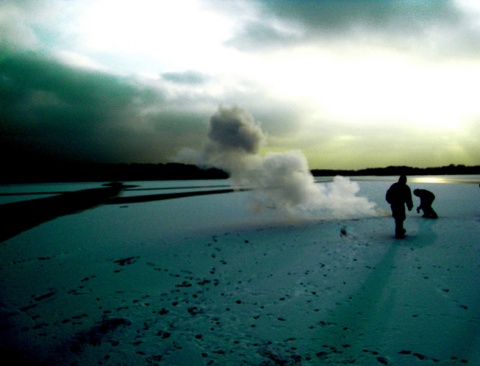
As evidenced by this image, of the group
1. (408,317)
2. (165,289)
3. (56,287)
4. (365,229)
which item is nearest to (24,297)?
(56,287)

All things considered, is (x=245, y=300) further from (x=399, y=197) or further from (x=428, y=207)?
(x=428, y=207)

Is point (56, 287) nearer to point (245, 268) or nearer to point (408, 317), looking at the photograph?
point (245, 268)

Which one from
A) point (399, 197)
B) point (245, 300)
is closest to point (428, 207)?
point (399, 197)

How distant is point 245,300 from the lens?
20.9 feet

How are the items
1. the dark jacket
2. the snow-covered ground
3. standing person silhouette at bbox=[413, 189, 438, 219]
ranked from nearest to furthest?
the snow-covered ground, the dark jacket, standing person silhouette at bbox=[413, 189, 438, 219]

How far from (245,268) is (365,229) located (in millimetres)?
7807

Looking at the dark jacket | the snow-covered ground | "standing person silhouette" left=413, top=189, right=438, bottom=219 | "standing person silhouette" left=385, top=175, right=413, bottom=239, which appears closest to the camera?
the snow-covered ground

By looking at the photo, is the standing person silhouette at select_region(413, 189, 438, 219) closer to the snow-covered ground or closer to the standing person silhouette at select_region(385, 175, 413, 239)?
the snow-covered ground

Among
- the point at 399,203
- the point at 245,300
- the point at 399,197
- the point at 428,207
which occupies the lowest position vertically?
the point at 245,300

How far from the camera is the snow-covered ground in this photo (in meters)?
4.53

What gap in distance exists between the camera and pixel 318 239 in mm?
11906

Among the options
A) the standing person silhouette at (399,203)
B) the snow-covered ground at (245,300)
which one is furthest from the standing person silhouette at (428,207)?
the standing person silhouette at (399,203)

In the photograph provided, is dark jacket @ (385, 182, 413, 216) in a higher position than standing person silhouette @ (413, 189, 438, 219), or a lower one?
higher

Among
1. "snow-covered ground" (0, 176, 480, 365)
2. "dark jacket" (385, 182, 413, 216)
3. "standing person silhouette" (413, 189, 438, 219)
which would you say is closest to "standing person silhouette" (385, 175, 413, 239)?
"dark jacket" (385, 182, 413, 216)
